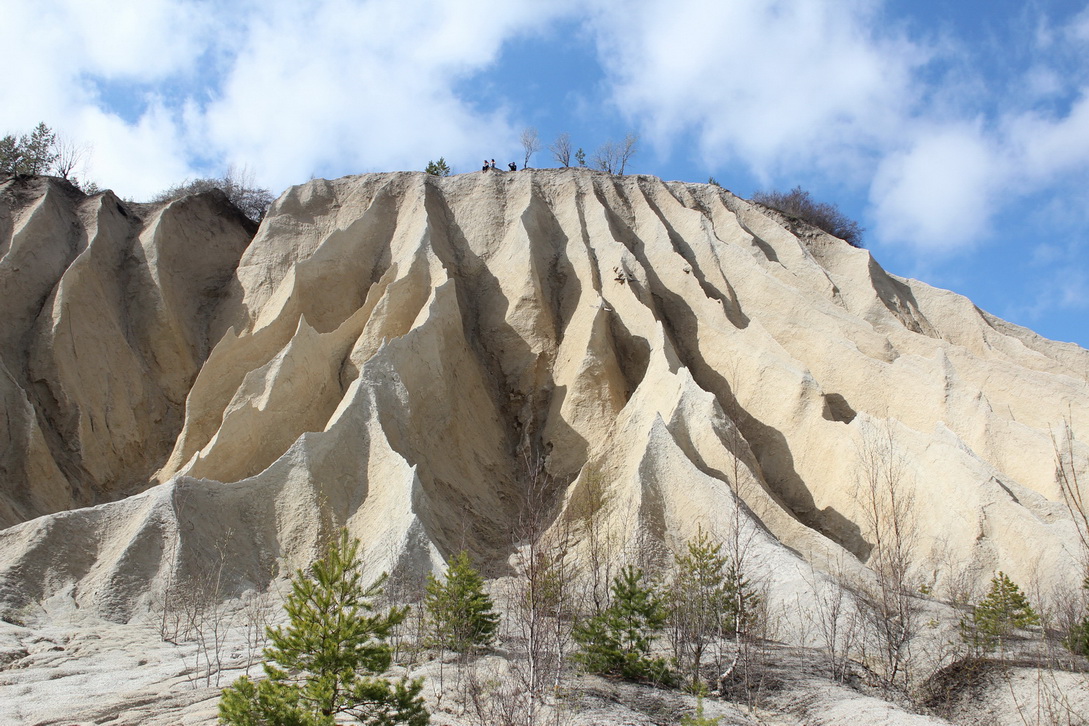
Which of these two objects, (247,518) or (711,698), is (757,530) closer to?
(711,698)

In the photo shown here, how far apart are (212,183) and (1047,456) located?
32355 millimetres

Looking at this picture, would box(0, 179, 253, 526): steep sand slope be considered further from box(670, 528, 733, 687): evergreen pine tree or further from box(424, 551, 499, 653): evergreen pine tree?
box(670, 528, 733, 687): evergreen pine tree

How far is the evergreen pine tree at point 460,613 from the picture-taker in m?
13.2

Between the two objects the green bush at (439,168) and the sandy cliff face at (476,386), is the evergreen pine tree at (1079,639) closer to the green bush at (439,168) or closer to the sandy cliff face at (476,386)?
the sandy cliff face at (476,386)

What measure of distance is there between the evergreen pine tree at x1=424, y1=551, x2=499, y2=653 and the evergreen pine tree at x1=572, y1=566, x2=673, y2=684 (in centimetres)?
150

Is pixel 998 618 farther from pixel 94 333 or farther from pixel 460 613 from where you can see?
pixel 94 333

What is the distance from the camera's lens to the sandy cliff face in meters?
18.0

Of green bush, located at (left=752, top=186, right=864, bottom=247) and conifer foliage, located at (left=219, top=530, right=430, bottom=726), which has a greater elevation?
green bush, located at (left=752, top=186, right=864, bottom=247)

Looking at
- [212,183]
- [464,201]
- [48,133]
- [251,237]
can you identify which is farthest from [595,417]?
[48,133]

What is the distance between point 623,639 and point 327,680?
595cm

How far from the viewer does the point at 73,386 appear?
77.7ft

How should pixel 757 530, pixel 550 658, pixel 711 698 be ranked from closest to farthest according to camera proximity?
pixel 550 658, pixel 711 698, pixel 757 530

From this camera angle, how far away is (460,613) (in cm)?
1335

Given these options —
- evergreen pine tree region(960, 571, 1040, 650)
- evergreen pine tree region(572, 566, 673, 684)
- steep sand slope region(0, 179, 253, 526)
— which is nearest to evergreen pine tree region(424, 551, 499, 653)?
evergreen pine tree region(572, 566, 673, 684)
